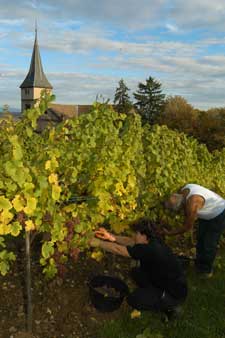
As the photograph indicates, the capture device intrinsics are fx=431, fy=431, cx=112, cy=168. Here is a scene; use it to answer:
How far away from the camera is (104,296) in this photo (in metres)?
3.68

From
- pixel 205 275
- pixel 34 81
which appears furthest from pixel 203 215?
pixel 34 81

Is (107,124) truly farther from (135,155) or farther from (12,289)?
(12,289)

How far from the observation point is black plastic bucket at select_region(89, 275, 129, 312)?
12.2ft

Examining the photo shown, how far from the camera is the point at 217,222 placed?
15.6 feet

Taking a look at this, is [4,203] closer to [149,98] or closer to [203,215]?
[203,215]

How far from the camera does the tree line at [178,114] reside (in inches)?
1644

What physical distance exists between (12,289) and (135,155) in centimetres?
189

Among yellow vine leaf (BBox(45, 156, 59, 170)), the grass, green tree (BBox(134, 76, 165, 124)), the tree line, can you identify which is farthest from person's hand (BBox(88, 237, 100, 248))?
green tree (BBox(134, 76, 165, 124))

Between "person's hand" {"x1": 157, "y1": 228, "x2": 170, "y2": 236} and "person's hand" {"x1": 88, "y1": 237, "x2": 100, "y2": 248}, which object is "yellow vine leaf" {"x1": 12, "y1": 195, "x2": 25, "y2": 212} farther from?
"person's hand" {"x1": 157, "y1": 228, "x2": 170, "y2": 236}

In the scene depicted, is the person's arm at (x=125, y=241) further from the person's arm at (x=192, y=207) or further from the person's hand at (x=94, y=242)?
the person's arm at (x=192, y=207)

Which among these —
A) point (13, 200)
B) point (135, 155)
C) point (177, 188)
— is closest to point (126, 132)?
point (135, 155)

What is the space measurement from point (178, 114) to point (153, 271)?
44.5 m

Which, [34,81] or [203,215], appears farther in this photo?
[34,81]

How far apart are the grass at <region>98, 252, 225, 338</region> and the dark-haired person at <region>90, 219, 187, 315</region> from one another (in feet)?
0.43
